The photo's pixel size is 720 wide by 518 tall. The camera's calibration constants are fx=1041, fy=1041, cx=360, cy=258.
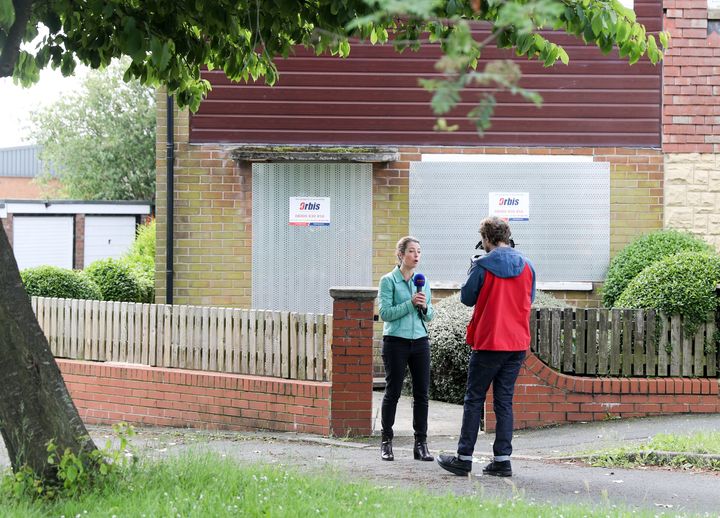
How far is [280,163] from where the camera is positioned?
551 inches

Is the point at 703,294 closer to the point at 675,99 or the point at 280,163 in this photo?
the point at 675,99

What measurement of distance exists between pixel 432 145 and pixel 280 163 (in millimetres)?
2066

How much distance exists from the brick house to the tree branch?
709cm

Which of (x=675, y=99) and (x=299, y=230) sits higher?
(x=675, y=99)

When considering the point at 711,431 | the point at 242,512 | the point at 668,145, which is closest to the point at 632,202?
the point at 668,145

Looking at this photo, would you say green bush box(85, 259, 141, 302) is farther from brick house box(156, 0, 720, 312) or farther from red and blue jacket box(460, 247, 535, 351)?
red and blue jacket box(460, 247, 535, 351)

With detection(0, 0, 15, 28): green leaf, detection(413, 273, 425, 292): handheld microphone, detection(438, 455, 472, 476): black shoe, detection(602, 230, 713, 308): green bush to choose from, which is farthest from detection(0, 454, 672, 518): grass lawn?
detection(602, 230, 713, 308): green bush

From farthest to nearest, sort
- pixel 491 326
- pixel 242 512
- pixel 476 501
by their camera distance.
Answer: pixel 491 326 < pixel 476 501 < pixel 242 512

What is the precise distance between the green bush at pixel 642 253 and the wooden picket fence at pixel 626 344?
2.88m

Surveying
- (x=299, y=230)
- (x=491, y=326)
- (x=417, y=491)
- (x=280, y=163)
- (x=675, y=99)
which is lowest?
(x=417, y=491)

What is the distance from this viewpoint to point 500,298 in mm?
7512

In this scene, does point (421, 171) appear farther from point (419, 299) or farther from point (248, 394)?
point (419, 299)

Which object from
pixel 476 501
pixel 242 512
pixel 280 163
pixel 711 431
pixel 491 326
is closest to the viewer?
pixel 242 512

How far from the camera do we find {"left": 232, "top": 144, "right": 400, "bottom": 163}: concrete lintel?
1380 centimetres
